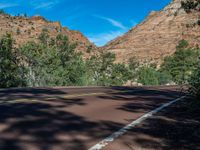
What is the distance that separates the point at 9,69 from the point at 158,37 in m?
119

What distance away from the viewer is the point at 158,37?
144 meters

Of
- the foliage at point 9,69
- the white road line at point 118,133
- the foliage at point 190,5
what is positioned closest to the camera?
the white road line at point 118,133

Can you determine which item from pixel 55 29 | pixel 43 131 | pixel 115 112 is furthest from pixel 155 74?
pixel 43 131

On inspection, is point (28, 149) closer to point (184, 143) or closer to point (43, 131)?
point (43, 131)

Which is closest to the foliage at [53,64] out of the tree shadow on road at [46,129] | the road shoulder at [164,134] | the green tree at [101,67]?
the green tree at [101,67]

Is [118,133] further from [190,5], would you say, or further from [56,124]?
[190,5]

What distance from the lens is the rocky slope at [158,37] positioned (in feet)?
402

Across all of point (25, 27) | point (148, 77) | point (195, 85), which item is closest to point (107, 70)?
point (148, 77)

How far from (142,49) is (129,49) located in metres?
7.10

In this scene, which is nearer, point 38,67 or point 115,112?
point 115,112

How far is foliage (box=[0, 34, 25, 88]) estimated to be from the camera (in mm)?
26781

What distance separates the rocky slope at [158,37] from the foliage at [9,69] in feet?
265

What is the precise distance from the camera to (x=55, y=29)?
106 metres

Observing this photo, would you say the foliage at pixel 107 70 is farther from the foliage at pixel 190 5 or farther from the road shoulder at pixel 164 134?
the road shoulder at pixel 164 134
